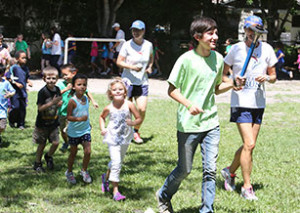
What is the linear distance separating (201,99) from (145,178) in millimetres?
2117

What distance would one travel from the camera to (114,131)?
5.48 metres

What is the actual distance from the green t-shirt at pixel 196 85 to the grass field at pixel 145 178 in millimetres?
1052

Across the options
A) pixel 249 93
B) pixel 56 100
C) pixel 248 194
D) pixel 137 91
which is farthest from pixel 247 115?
pixel 137 91

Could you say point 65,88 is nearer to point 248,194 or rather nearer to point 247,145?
point 247,145

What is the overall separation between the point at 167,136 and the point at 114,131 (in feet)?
14.0

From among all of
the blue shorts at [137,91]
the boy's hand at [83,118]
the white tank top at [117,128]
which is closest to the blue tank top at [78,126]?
the boy's hand at [83,118]

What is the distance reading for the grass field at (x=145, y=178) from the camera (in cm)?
539

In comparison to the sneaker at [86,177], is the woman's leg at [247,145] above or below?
above

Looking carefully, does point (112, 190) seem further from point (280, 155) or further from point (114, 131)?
point (280, 155)

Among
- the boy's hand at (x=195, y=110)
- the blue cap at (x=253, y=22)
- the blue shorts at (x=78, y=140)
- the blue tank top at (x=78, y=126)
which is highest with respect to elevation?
the blue cap at (x=253, y=22)

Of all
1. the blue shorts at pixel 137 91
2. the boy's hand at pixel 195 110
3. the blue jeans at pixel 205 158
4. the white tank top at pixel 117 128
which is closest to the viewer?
the boy's hand at pixel 195 110

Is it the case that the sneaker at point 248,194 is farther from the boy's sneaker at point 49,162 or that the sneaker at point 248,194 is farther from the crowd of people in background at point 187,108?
the boy's sneaker at point 49,162

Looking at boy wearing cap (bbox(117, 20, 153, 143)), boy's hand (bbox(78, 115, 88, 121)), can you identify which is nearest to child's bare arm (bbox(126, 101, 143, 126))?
boy's hand (bbox(78, 115, 88, 121))

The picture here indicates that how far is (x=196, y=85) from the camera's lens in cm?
470
